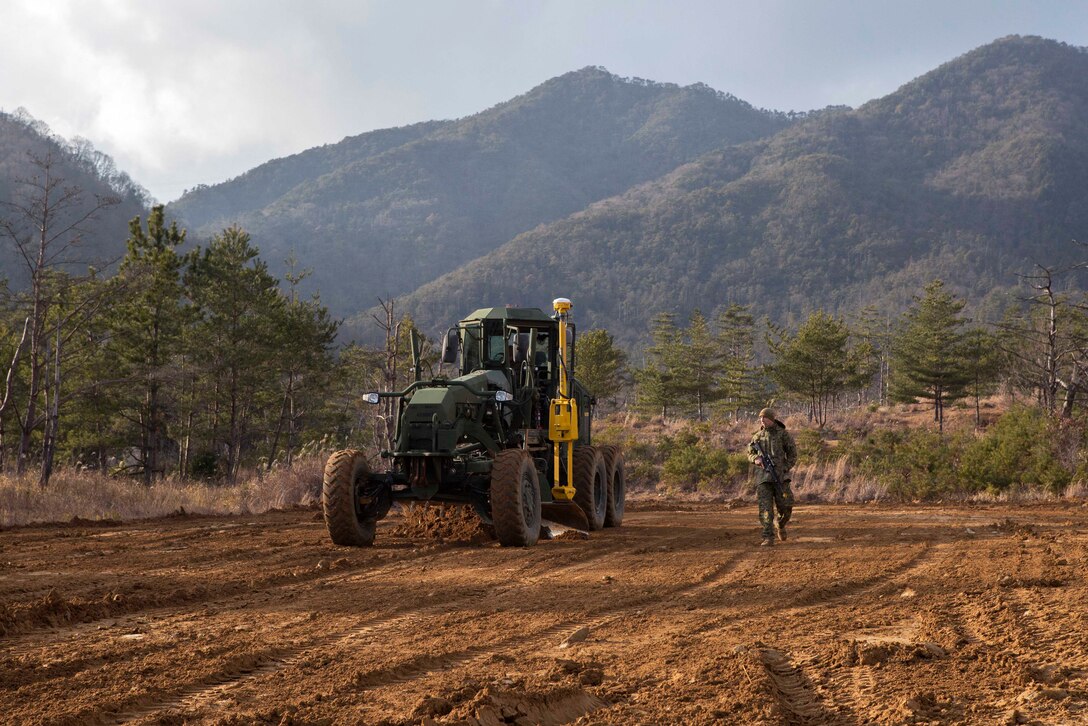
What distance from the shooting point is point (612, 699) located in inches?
177

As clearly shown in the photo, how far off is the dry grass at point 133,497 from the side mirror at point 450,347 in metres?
6.90

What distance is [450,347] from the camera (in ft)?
41.4

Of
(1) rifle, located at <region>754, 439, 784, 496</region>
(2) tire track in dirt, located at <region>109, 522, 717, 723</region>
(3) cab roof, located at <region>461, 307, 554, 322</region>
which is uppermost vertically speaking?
(3) cab roof, located at <region>461, 307, 554, 322</region>

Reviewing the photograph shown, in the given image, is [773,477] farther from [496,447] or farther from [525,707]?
[525,707]

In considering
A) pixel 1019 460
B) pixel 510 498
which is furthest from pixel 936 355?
pixel 510 498

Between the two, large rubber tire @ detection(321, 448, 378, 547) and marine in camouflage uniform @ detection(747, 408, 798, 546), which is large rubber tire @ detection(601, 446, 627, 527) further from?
large rubber tire @ detection(321, 448, 378, 547)

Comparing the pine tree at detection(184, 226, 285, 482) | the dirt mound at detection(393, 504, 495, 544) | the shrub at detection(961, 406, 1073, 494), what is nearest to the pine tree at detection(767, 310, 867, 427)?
the shrub at detection(961, 406, 1073, 494)

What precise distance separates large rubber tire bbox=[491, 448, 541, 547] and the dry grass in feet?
26.6

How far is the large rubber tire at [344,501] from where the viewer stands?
35.1 feet

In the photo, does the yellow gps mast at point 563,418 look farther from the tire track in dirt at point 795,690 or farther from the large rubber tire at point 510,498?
the tire track in dirt at point 795,690

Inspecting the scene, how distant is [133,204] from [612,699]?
16662 centimetres

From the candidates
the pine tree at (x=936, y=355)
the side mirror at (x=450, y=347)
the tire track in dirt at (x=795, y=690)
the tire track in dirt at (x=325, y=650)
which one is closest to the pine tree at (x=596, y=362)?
the pine tree at (x=936, y=355)

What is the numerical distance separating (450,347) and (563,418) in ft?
6.17

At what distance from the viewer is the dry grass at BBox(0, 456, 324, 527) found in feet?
49.9
